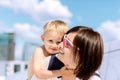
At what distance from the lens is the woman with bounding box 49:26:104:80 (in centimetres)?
199

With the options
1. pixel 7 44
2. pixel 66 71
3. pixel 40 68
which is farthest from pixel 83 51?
pixel 7 44

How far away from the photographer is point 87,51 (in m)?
1.98

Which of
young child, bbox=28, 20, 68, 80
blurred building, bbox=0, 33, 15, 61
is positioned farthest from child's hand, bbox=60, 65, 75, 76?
blurred building, bbox=0, 33, 15, 61

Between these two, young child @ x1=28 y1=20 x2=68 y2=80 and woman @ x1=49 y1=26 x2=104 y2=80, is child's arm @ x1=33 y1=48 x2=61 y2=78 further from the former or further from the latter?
woman @ x1=49 y1=26 x2=104 y2=80

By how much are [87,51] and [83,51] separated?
23mm

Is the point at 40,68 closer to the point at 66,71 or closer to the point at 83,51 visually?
the point at 66,71

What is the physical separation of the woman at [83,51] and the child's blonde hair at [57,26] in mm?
313

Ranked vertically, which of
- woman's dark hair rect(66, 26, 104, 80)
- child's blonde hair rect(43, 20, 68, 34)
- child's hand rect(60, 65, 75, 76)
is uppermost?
child's blonde hair rect(43, 20, 68, 34)

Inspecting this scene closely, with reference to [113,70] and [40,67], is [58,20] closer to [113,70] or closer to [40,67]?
[40,67]

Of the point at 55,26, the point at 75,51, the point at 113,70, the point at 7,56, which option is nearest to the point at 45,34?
the point at 55,26

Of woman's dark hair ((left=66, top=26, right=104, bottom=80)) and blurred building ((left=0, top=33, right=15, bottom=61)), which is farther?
blurred building ((left=0, top=33, right=15, bottom=61))

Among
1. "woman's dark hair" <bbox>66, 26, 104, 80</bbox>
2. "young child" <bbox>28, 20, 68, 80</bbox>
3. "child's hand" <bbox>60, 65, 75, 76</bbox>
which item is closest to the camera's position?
"woman's dark hair" <bbox>66, 26, 104, 80</bbox>

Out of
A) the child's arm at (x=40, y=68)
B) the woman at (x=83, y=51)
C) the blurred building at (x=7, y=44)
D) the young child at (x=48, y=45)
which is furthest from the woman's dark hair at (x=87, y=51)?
the blurred building at (x=7, y=44)

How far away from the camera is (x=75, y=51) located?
2.00 metres
